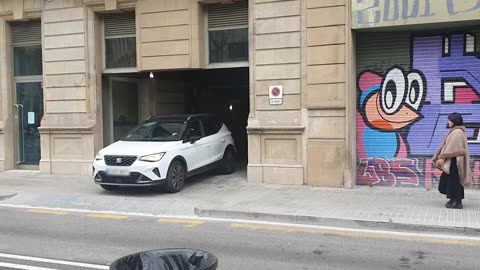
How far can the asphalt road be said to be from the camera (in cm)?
605

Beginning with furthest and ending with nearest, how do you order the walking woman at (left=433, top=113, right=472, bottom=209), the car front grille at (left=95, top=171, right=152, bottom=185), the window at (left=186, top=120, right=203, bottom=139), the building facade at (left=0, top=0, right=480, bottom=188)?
the window at (left=186, top=120, right=203, bottom=139), the building facade at (left=0, top=0, right=480, bottom=188), the car front grille at (left=95, top=171, right=152, bottom=185), the walking woman at (left=433, top=113, right=472, bottom=209)

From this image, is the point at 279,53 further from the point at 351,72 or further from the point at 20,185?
the point at 20,185

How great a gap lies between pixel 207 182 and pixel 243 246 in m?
5.75

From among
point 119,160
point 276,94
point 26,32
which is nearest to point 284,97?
point 276,94

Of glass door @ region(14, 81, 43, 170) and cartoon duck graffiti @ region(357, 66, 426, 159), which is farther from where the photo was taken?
glass door @ region(14, 81, 43, 170)

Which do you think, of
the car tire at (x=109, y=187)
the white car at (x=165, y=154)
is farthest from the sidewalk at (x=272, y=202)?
the white car at (x=165, y=154)

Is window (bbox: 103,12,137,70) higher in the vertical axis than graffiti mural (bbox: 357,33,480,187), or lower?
higher

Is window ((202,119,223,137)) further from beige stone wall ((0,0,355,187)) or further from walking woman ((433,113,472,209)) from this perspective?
walking woman ((433,113,472,209))

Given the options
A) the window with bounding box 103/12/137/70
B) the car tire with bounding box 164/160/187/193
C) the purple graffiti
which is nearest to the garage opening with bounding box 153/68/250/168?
the window with bounding box 103/12/137/70

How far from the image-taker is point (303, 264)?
600cm

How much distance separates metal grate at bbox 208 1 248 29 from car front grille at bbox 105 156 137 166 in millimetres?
4349

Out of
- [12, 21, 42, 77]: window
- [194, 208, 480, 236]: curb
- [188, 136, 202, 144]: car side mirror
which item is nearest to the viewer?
[194, 208, 480, 236]: curb

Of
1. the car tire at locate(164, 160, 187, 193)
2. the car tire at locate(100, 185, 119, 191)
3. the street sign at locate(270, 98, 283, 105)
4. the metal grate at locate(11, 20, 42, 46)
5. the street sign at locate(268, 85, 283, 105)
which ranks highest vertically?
the metal grate at locate(11, 20, 42, 46)

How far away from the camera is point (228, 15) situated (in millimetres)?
12836
